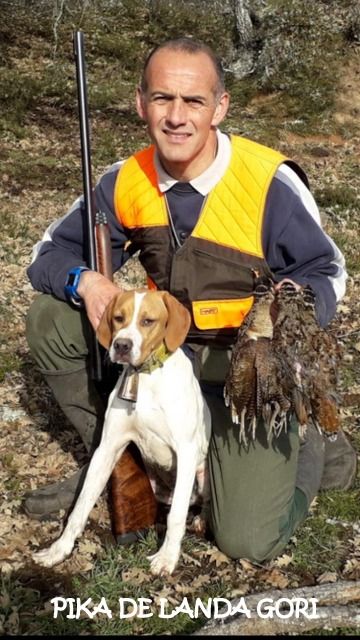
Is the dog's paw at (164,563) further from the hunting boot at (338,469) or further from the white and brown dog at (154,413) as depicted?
the hunting boot at (338,469)

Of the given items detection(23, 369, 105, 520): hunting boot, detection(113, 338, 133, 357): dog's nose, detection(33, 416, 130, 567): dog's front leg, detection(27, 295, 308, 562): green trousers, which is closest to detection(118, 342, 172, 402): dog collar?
detection(113, 338, 133, 357): dog's nose

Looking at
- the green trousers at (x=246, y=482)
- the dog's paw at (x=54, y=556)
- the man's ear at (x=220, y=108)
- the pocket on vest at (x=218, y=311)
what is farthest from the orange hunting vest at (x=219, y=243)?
the dog's paw at (x=54, y=556)

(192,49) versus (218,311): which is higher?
(192,49)

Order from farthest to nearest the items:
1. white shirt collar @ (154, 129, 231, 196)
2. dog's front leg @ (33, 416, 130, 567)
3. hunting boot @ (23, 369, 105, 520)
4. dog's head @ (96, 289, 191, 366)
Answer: hunting boot @ (23, 369, 105, 520) < white shirt collar @ (154, 129, 231, 196) < dog's front leg @ (33, 416, 130, 567) < dog's head @ (96, 289, 191, 366)

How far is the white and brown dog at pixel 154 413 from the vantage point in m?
4.38

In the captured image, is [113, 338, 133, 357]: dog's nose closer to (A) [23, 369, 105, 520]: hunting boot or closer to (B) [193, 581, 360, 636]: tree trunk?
(A) [23, 369, 105, 520]: hunting boot

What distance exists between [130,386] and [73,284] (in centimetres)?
90

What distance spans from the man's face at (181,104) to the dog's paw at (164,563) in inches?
101

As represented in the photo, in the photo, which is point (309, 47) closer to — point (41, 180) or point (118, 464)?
point (41, 180)

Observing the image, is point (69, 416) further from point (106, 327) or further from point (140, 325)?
point (140, 325)

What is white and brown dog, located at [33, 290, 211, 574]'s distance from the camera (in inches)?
173

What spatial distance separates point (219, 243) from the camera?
488 centimetres

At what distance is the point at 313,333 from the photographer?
4121 millimetres

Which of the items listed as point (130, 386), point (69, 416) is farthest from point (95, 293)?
point (69, 416)
